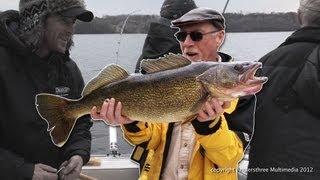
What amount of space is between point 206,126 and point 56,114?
97 cm

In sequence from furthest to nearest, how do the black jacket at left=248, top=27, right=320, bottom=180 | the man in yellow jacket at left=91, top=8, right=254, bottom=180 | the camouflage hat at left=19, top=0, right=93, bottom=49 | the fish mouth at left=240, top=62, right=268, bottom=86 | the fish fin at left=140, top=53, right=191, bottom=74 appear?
the camouflage hat at left=19, top=0, right=93, bottom=49 → the black jacket at left=248, top=27, right=320, bottom=180 → the man in yellow jacket at left=91, top=8, right=254, bottom=180 → the fish fin at left=140, top=53, right=191, bottom=74 → the fish mouth at left=240, top=62, right=268, bottom=86

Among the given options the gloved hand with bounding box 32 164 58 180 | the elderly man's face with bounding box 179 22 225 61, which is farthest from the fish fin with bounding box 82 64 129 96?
the gloved hand with bounding box 32 164 58 180

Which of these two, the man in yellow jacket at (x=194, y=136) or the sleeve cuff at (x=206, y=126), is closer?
the sleeve cuff at (x=206, y=126)

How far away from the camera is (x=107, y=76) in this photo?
9.16 feet

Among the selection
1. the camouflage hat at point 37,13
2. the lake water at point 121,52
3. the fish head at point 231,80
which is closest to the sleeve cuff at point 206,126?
the fish head at point 231,80

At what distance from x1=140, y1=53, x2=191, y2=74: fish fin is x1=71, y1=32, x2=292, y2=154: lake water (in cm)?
475

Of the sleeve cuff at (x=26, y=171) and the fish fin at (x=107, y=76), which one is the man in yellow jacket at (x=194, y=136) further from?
the sleeve cuff at (x=26, y=171)

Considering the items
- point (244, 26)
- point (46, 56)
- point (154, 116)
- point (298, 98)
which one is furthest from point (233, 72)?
point (244, 26)

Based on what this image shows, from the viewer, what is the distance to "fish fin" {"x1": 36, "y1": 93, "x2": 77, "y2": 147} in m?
2.89

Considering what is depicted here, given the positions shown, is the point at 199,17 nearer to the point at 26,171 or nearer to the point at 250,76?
the point at 250,76

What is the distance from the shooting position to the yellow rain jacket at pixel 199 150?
8.73 ft

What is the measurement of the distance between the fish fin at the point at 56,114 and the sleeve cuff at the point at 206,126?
2.63ft

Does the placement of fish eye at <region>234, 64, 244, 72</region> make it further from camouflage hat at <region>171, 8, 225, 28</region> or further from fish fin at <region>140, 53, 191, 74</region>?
camouflage hat at <region>171, 8, 225, 28</region>

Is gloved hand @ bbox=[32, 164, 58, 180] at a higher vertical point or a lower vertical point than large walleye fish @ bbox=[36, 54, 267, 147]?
lower
